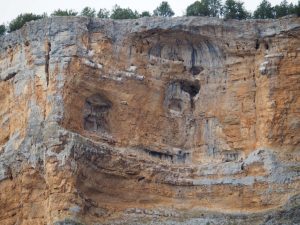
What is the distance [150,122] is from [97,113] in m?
1.90

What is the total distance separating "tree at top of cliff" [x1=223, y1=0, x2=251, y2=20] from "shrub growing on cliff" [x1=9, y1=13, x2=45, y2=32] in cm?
739

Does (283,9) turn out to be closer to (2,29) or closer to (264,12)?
(264,12)

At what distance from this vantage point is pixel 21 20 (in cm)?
4003

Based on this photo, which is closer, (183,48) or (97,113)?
(97,113)

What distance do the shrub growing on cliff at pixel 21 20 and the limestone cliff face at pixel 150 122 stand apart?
297 centimetres

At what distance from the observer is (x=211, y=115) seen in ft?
118

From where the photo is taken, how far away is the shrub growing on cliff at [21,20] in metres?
39.8

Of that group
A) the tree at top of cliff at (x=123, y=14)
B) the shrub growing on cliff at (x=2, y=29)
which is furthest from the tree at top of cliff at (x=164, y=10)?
the shrub growing on cliff at (x=2, y=29)

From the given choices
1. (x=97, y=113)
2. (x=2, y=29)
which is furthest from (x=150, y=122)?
(x=2, y=29)

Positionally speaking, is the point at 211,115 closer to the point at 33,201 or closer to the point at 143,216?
the point at 143,216

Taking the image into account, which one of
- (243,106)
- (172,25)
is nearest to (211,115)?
(243,106)

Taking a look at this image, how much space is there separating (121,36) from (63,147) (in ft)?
17.9

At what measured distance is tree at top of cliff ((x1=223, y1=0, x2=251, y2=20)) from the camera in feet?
129

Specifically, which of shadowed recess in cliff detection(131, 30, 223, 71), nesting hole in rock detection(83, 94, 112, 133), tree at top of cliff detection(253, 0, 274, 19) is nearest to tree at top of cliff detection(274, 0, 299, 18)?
tree at top of cliff detection(253, 0, 274, 19)
